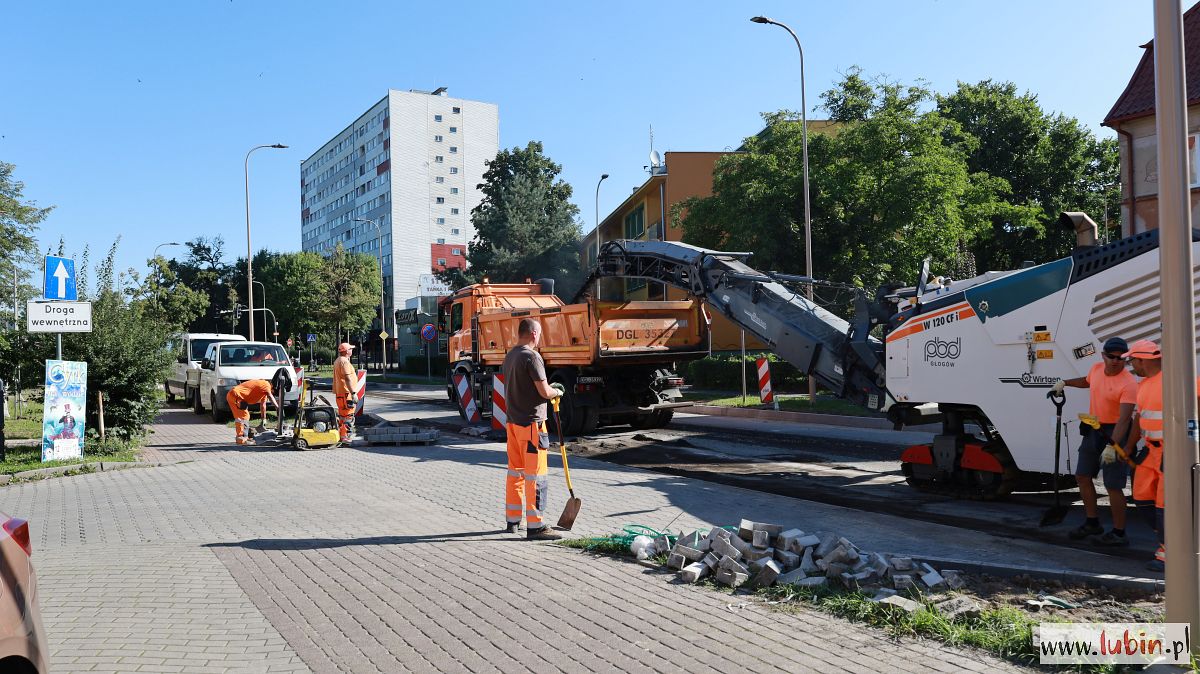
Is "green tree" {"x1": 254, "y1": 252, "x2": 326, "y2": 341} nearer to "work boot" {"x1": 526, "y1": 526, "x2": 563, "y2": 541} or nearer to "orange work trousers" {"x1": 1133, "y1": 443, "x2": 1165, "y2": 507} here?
"work boot" {"x1": 526, "y1": 526, "x2": 563, "y2": 541}

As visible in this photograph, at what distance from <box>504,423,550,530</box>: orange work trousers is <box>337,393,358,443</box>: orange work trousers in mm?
7765

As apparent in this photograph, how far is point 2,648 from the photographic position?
269 centimetres

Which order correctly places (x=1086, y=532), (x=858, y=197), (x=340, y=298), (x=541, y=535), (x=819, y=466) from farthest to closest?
(x=340, y=298)
(x=858, y=197)
(x=819, y=466)
(x=541, y=535)
(x=1086, y=532)

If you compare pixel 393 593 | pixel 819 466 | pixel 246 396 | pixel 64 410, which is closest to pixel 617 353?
pixel 819 466

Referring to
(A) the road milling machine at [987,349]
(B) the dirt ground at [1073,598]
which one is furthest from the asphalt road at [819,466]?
(B) the dirt ground at [1073,598]

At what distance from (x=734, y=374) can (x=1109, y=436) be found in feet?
60.6

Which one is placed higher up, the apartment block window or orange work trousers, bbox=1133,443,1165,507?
the apartment block window

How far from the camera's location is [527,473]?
710 centimetres

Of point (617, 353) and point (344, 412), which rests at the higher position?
point (617, 353)

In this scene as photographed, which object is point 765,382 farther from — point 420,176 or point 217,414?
point 420,176

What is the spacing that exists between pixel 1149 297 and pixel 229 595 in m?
7.32

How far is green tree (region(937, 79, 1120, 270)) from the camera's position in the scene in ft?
130

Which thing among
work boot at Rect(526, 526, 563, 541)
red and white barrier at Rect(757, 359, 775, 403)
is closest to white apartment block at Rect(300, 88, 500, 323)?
red and white barrier at Rect(757, 359, 775, 403)

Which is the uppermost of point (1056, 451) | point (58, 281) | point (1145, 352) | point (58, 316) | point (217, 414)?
point (58, 281)
